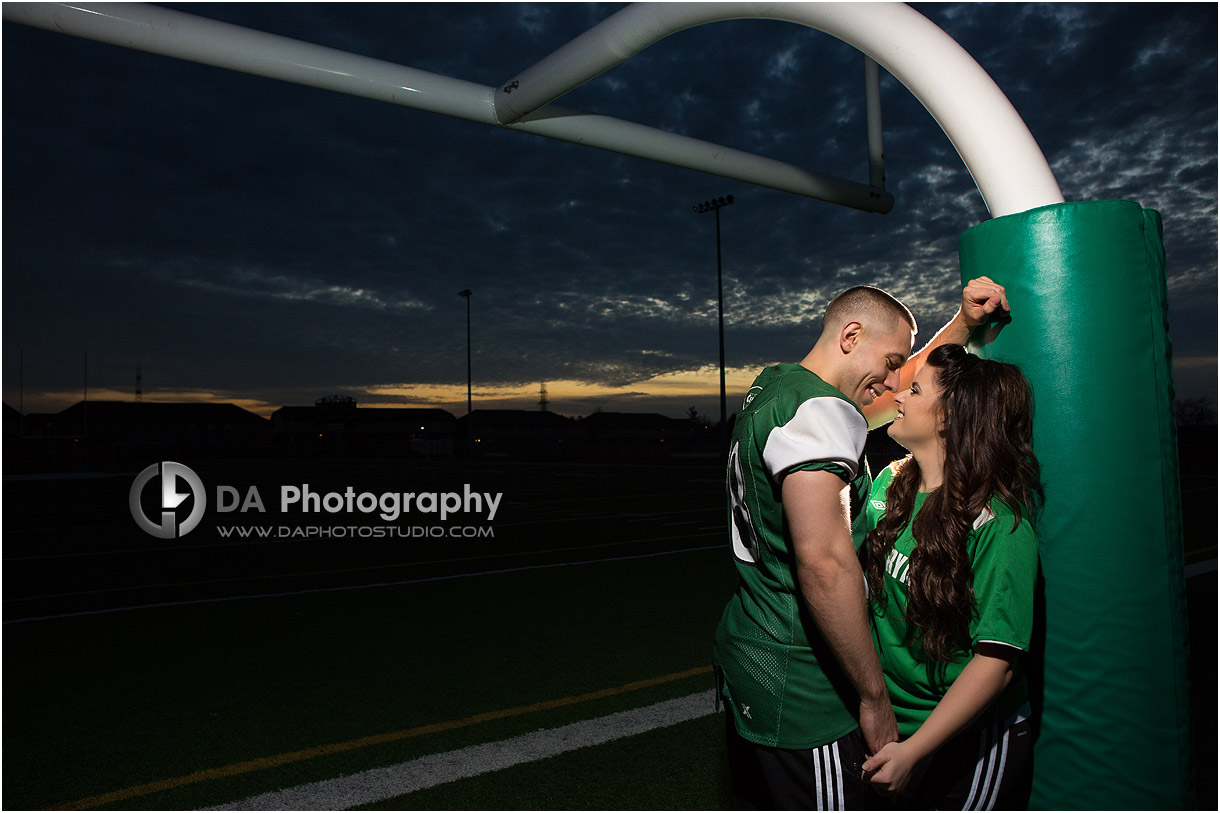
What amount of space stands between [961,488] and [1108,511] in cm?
42

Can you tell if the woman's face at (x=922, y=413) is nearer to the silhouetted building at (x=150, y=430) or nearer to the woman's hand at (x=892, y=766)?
the woman's hand at (x=892, y=766)

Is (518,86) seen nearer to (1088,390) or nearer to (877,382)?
(877,382)

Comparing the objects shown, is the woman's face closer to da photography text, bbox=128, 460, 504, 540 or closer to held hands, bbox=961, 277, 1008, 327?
held hands, bbox=961, 277, 1008, 327

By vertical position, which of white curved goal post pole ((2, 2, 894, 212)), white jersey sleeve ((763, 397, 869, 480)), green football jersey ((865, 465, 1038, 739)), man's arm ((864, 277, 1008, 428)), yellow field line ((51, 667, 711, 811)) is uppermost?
white curved goal post pole ((2, 2, 894, 212))

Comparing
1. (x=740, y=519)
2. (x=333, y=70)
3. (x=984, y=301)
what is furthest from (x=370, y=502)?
(x=984, y=301)

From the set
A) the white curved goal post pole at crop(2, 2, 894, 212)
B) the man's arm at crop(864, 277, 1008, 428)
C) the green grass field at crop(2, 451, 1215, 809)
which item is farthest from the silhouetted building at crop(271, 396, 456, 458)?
the man's arm at crop(864, 277, 1008, 428)

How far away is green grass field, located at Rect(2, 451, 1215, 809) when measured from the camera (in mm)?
3514

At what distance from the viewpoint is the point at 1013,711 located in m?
1.89

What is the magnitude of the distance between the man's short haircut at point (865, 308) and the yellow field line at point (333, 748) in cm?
321

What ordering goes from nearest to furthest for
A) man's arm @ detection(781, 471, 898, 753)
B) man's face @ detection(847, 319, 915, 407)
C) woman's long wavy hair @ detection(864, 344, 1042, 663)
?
man's arm @ detection(781, 471, 898, 753) < woman's long wavy hair @ detection(864, 344, 1042, 663) < man's face @ detection(847, 319, 915, 407)

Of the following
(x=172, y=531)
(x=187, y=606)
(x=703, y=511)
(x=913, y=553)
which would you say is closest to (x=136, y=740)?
(x=187, y=606)

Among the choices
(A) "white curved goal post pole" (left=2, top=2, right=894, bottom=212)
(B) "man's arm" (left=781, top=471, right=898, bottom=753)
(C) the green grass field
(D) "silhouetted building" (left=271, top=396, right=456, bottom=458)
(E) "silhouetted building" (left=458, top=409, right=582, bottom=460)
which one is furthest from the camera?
(E) "silhouetted building" (left=458, top=409, right=582, bottom=460)

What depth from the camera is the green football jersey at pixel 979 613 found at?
166 centimetres

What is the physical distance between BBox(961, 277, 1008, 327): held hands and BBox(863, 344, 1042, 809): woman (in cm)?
15
